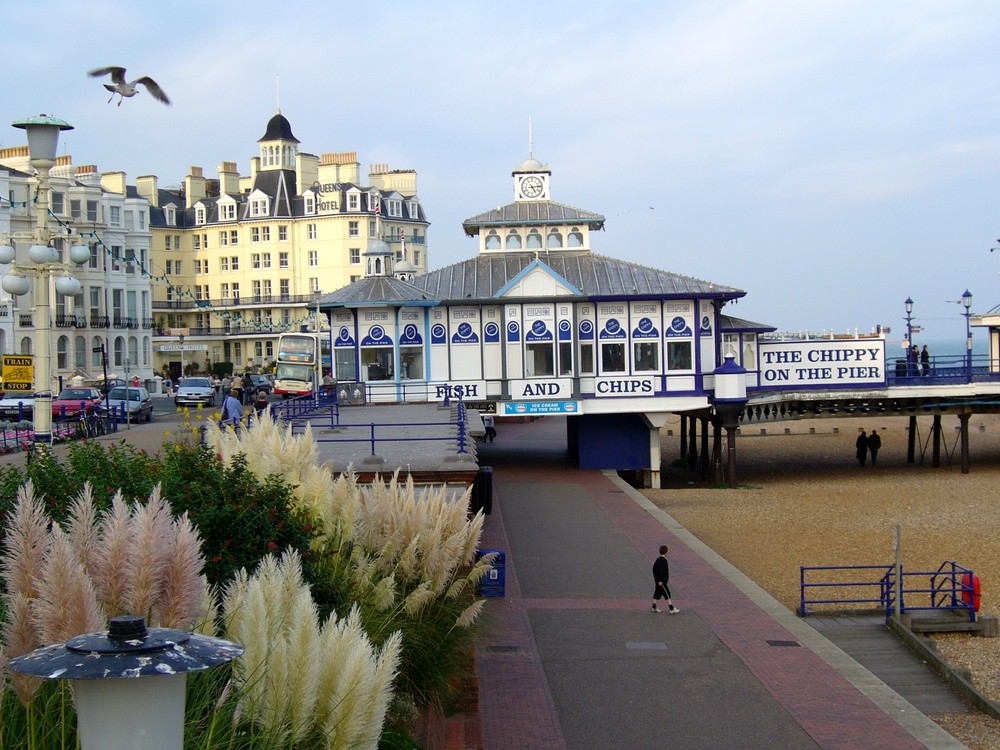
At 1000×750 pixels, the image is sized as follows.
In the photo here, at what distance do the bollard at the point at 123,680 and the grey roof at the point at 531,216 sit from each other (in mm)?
33043

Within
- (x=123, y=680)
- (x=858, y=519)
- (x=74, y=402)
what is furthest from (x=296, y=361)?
(x=123, y=680)

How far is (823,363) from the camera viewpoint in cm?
3409

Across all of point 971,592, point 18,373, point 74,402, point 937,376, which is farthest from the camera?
point 74,402

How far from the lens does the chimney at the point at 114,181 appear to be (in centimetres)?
7175

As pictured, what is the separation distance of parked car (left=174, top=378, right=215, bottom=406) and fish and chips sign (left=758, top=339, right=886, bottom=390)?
25.2 metres

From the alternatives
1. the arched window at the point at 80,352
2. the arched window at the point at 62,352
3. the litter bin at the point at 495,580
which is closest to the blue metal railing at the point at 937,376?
the litter bin at the point at 495,580

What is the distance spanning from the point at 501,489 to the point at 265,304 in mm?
54534

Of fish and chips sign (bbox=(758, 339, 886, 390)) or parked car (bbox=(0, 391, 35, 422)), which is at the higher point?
fish and chips sign (bbox=(758, 339, 886, 390))

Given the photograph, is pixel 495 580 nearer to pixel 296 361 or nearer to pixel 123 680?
pixel 123 680

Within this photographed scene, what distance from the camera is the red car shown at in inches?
1487

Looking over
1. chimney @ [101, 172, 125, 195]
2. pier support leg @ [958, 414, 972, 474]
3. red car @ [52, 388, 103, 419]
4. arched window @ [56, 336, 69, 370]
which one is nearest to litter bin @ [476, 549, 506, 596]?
red car @ [52, 388, 103, 419]

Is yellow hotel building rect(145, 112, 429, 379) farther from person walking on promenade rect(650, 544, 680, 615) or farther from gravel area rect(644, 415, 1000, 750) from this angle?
person walking on promenade rect(650, 544, 680, 615)

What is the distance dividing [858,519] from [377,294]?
49.8ft

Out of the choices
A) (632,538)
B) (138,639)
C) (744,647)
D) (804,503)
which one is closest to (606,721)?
(744,647)
